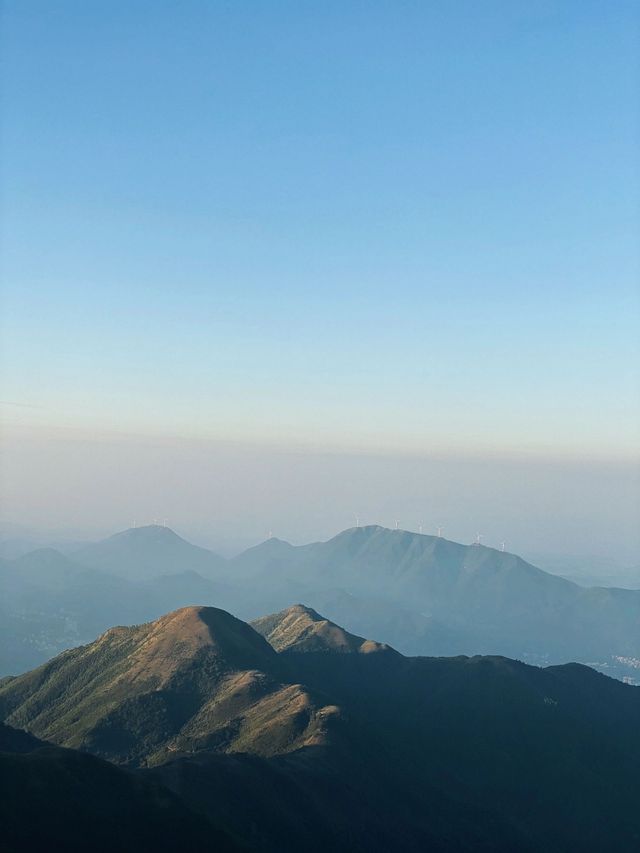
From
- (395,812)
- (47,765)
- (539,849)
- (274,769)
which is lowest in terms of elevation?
(539,849)

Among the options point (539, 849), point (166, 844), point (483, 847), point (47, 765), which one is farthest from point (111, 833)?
point (539, 849)

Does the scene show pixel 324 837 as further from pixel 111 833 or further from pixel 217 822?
pixel 111 833

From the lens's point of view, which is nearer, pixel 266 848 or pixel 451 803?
pixel 266 848

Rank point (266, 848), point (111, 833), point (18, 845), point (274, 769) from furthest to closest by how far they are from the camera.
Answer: point (274, 769)
point (266, 848)
point (111, 833)
point (18, 845)

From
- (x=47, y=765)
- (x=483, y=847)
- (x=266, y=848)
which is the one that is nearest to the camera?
(x=47, y=765)

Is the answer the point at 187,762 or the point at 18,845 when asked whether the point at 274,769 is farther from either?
the point at 18,845

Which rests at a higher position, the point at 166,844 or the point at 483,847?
the point at 166,844

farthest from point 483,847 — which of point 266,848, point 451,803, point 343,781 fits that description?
point 266,848
